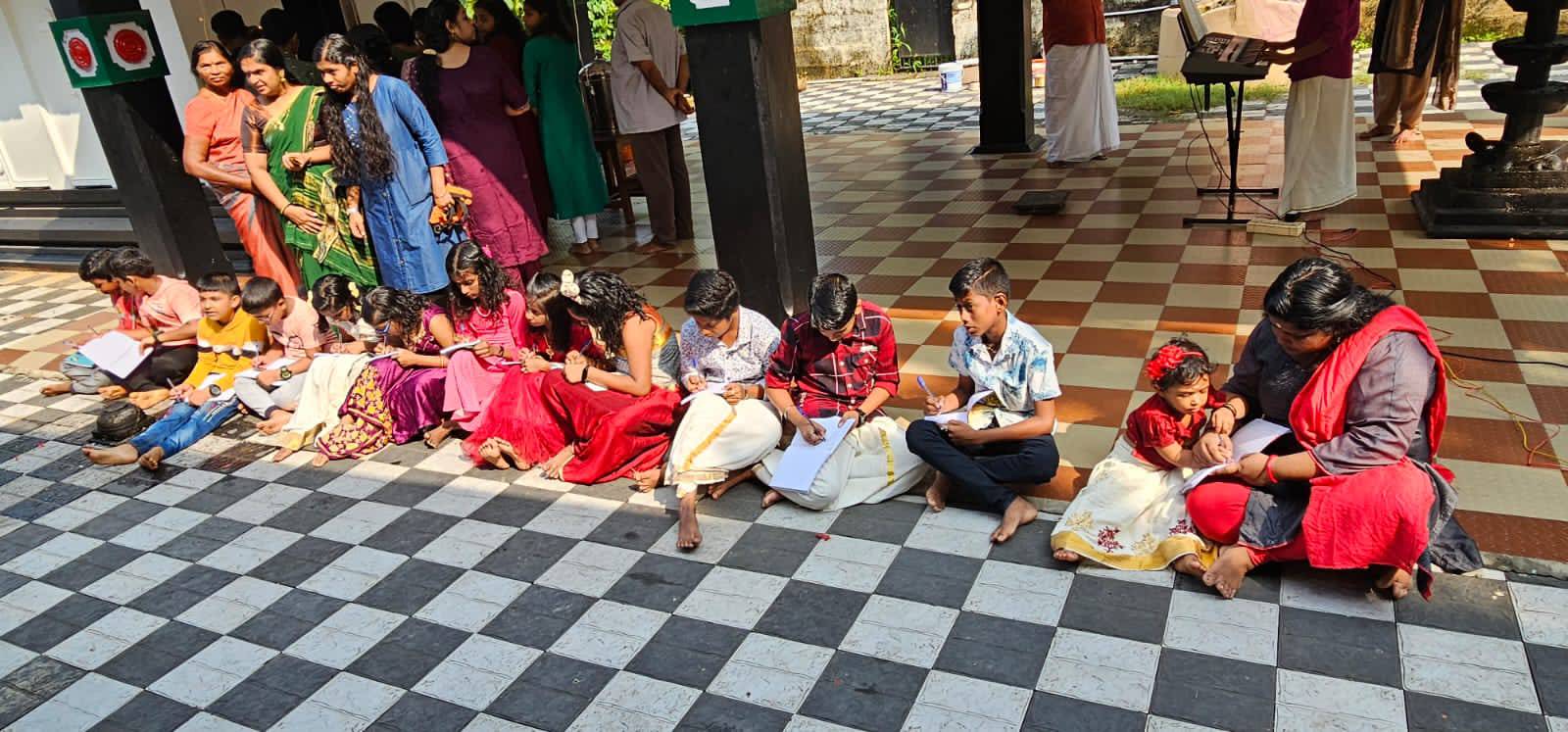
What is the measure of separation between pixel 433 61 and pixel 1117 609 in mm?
4360

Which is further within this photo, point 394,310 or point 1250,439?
point 394,310

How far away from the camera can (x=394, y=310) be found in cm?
430

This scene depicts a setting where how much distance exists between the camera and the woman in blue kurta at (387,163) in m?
4.47

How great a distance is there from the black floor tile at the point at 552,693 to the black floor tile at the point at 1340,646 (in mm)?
1759

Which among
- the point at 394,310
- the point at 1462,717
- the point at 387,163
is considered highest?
the point at 387,163

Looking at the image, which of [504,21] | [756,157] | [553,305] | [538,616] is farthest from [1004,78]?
[538,616]

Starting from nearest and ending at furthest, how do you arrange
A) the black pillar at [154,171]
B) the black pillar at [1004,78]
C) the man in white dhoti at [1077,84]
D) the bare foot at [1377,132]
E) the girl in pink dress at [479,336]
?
the girl in pink dress at [479,336] < the black pillar at [154,171] < the man in white dhoti at [1077,84] < the bare foot at [1377,132] < the black pillar at [1004,78]

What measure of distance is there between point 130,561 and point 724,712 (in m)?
2.48

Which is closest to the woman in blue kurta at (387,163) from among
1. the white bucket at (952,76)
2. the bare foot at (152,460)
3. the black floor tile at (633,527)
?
the bare foot at (152,460)

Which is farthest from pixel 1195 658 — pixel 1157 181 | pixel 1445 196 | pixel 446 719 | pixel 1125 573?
pixel 1157 181

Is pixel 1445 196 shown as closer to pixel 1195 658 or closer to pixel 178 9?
pixel 1195 658

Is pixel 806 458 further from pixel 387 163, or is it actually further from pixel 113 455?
pixel 113 455

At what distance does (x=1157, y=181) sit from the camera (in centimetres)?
687

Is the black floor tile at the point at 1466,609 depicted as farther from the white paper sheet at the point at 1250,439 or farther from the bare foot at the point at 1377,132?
Answer: the bare foot at the point at 1377,132
